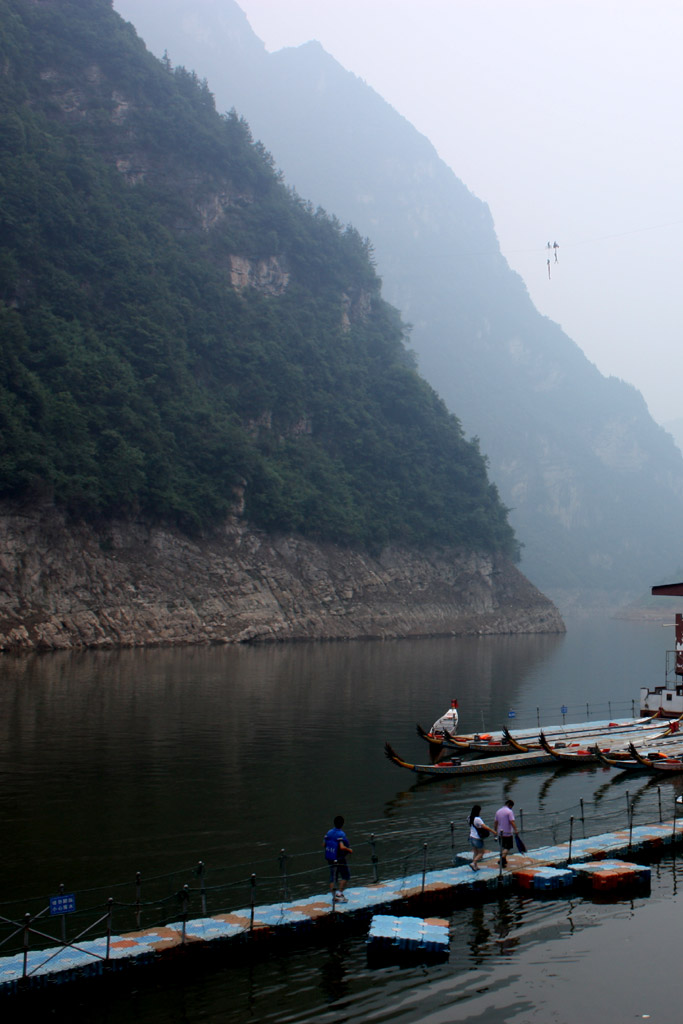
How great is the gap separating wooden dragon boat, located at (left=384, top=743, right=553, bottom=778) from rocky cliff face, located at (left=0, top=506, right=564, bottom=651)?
1976 inches

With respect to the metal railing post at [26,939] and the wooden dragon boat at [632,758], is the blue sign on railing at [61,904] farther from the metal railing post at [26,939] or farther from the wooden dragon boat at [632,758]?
the wooden dragon boat at [632,758]

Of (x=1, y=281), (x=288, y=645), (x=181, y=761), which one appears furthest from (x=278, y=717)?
(x=1, y=281)

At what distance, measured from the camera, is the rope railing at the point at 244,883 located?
18.6 m

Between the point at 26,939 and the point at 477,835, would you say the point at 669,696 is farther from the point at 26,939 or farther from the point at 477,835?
the point at 26,939

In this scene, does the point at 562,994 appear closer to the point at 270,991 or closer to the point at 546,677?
the point at 270,991

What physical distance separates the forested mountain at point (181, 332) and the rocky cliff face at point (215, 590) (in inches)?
136

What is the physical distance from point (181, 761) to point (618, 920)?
65.5 feet

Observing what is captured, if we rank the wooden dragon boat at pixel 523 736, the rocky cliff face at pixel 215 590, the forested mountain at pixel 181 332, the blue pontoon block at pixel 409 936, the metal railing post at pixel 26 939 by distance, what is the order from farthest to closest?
the forested mountain at pixel 181 332 → the rocky cliff face at pixel 215 590 → the wooden dragon boat at pixel 523 736 → the blue pontoon block at pixel 409 936 → the metal railing post at pixel 26 939

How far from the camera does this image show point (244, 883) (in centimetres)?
2122

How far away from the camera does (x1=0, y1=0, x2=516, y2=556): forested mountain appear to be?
4094 inches

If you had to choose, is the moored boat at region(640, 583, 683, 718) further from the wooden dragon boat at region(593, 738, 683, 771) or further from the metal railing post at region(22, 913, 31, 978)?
the metal railing post at region(22, 913, 31, 978)

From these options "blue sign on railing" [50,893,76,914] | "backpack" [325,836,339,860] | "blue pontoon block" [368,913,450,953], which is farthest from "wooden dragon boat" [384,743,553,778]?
"blue sign on railing" [50,893,76,914]

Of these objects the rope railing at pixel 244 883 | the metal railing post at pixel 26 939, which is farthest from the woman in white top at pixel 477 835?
the metal railing post at pixel 26 939

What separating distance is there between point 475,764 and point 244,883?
1834cm
